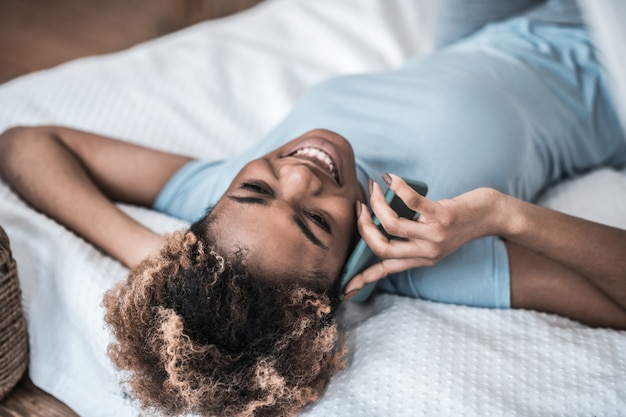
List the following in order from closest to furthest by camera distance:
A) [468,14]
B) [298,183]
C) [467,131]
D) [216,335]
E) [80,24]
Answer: [216,335]
[298,183]
[467,131]
[468,14]
[80,24]

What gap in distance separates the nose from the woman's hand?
0.09 metres

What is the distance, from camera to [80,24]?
2949 mm

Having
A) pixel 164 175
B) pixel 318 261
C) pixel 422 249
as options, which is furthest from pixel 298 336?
pixel 164 175

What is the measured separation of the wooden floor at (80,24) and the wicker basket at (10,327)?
5.11 feet

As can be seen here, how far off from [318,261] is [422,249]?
0.16m

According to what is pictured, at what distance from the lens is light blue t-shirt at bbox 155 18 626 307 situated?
1229mm

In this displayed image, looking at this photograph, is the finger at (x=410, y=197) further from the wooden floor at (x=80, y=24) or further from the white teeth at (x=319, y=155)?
the wooden floor at (x=80, y=24)

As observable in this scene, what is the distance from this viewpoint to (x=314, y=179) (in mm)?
1083

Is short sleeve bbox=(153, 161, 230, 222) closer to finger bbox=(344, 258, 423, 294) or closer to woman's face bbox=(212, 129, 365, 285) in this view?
woman's face bbox=(212, 129, 365, 285)

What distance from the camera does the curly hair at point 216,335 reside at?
Answer: 96cm

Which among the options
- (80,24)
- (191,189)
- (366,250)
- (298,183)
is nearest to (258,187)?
(298,183)

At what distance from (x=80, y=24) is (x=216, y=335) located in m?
2.38

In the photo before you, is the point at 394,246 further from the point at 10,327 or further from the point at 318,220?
the point at 10,327

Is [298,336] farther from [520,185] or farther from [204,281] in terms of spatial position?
[520,185]
